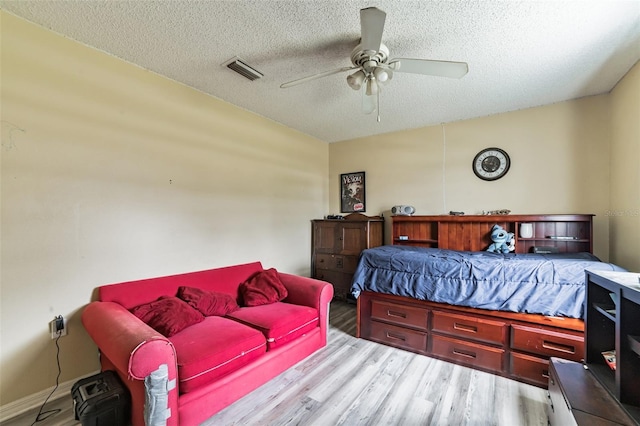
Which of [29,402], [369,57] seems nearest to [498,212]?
[369,57]

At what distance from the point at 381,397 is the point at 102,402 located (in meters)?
1.75

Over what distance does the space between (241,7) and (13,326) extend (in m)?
2.55

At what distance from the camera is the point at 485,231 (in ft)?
10.4

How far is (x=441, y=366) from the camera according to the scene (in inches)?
91.0

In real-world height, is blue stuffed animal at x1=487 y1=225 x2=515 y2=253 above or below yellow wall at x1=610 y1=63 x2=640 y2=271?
below

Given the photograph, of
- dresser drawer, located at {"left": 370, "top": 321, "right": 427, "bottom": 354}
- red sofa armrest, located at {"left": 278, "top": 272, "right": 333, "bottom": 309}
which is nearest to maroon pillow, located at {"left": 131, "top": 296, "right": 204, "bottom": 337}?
red sofa armrest, located at {"left": 278, "top": 272, "right": 333, "bottom": 309}

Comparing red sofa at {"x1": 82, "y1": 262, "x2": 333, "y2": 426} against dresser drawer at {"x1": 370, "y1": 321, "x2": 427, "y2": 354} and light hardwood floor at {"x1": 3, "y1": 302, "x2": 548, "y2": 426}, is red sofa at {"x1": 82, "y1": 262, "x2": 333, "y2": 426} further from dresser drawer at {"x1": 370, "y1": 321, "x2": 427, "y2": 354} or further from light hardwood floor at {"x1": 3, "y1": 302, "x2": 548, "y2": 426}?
dresser drawer at {"x1": 370, "y1": 321, "x2": 427, "y2": 354}

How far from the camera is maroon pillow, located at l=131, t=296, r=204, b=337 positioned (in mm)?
1907

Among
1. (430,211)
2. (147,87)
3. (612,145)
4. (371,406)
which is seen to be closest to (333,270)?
(430,211)

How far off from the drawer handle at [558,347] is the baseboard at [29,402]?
11.8 feet

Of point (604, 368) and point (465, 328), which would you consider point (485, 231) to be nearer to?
point (465, 328)

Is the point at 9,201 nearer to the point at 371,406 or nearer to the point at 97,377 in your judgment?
the point at 97,377

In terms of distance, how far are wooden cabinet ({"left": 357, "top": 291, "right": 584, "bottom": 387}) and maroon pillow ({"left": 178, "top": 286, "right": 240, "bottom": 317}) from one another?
1.37m

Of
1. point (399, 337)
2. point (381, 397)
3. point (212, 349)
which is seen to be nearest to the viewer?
point (212, 349)
